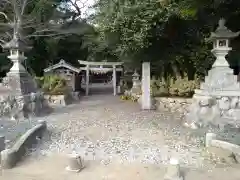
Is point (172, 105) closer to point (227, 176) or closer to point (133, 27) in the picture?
point (133, 27)

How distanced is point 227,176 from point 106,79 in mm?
29934

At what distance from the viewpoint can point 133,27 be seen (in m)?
9.64

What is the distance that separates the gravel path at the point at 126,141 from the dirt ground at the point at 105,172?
284mm

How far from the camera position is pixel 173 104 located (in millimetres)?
11555

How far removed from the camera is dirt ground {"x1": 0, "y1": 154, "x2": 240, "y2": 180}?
4.30 metres

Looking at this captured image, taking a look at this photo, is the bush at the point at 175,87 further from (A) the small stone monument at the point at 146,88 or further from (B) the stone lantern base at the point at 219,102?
(B) the stone lantern base at the point at 219,102

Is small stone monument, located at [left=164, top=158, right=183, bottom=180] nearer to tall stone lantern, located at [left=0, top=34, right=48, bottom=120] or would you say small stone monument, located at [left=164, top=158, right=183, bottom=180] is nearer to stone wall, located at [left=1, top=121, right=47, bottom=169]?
stone wall, located at [left=1, top=121, right=47, bottom=169]

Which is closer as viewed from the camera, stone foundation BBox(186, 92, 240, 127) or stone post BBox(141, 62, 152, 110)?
stone foundation BBox(186, 92, 240, 127)

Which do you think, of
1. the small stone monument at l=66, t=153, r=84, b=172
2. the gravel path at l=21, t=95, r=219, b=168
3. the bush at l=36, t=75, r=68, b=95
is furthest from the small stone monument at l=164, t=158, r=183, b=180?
the bush at l=36, t=75, r=68, b=95

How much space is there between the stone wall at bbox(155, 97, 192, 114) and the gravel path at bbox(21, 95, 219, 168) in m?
1.99

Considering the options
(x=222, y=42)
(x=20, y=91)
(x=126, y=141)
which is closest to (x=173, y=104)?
(x=222, y=42)

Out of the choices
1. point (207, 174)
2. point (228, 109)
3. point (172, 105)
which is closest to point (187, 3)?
point (228, 109)

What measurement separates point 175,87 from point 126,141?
582 cm

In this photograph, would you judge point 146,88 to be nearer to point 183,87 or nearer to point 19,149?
point 183,87
